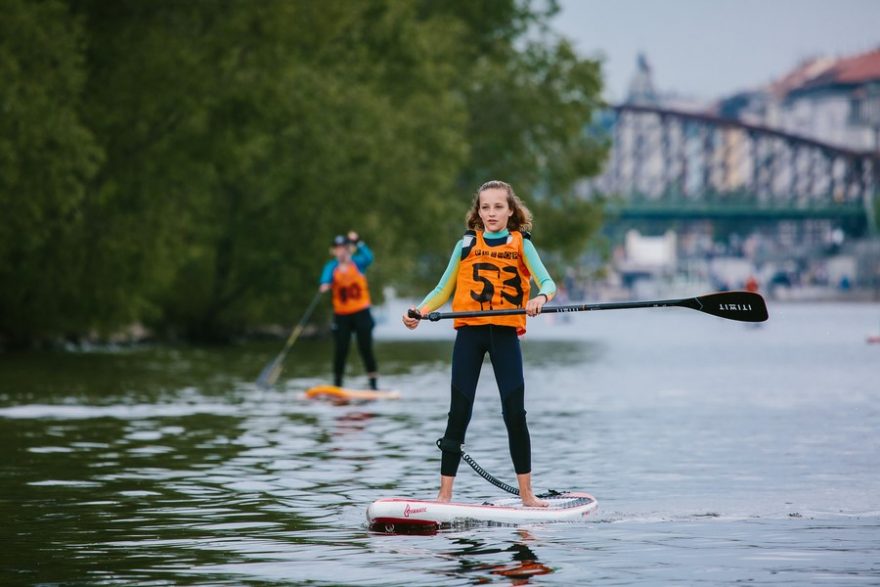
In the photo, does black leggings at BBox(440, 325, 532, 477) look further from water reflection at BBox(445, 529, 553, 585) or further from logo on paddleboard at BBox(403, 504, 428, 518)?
water reflection at BBox(445, 529, 553, 585)

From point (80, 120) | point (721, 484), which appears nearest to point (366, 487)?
point (721, 484)

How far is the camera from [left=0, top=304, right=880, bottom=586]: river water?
937 cm

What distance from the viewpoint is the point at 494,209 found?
11.1 metres

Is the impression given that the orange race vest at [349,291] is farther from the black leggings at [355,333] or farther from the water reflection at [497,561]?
the water reflection at [497,561]

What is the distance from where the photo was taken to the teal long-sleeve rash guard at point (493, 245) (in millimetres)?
11055

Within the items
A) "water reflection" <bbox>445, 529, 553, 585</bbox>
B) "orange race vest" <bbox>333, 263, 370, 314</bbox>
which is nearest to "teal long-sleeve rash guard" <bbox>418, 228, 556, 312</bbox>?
"water reflection" <bbox>445, 529, 553, 585</bbox>

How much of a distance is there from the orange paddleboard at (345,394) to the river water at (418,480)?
302 millimetres

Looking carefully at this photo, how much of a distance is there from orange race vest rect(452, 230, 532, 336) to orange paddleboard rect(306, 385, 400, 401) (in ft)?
40.8

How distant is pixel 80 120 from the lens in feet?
132

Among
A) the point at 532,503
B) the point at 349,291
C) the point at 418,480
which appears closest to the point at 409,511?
the point at 532,503

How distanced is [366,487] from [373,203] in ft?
122

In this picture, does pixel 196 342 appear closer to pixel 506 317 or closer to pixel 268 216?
pixel 268 216

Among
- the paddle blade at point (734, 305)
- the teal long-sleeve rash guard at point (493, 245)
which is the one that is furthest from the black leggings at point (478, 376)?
the paddle blade at point (734, 305)

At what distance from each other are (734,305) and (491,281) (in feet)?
5.21
